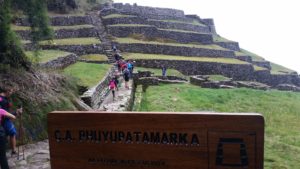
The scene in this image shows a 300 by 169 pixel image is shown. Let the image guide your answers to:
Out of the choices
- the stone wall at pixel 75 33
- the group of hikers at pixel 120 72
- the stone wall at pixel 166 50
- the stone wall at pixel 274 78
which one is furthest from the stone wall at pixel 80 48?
the stone wall at pixel 274 78

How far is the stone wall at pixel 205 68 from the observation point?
2997 centimetres

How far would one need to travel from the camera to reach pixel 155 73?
27297 millimetres

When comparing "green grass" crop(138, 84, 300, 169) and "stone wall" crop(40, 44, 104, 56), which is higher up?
"stone wall" crop(40, 44, 104, 56)

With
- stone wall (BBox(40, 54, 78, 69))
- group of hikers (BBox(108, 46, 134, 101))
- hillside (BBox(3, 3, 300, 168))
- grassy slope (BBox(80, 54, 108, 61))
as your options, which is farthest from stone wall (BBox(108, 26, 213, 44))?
stone wall (BBox(40, 54, 78, 69))

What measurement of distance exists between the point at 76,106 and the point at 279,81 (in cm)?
2903

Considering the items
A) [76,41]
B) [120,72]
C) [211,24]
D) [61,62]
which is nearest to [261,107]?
[120,72]

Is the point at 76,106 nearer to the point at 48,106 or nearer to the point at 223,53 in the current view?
the point at 48,106

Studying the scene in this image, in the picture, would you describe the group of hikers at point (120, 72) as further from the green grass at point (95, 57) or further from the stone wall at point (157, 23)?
the stone wall at point (157, 23)

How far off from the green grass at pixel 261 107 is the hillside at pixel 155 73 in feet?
0.10

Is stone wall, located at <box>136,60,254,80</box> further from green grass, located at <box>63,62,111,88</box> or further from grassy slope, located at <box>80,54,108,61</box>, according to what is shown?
green grass, located at <box>63,62,111,88</box>

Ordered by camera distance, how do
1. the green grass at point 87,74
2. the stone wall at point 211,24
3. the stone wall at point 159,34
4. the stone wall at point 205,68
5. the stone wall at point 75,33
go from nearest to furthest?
1. the green grass at point 87,74
2. the stone wall at point 205,68
3. the stone wall at point 75,33
4. the stone wall at point 159,34
5. the stone wall at point 211,24

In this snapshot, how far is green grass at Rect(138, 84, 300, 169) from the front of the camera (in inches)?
374

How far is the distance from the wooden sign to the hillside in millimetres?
5489

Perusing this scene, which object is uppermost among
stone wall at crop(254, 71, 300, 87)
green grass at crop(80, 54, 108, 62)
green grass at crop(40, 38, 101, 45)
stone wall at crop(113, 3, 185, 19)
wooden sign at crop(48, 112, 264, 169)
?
stone wall at crop(113, 3, 185, 19)
